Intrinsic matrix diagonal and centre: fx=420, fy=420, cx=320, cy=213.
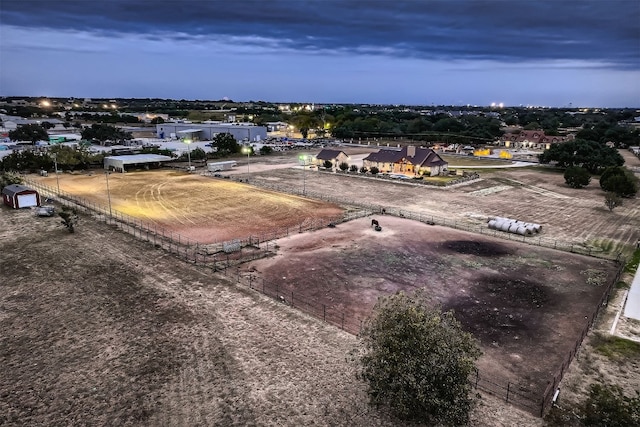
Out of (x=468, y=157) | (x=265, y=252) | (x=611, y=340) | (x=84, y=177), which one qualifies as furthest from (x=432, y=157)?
(x=84, y=177)

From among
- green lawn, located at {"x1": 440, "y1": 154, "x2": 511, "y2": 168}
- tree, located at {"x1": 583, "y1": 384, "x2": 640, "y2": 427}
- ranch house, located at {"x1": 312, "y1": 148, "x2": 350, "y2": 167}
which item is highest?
ranch house, located at {"x1": 312, "y1": 148, "x2": 350, "y2": 167}

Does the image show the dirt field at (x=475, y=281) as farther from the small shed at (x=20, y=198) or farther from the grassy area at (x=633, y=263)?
the small shed at (x=20, y=198)

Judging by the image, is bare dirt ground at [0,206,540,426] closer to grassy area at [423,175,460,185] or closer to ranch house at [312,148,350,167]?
grassy area at [423,175,460,185]

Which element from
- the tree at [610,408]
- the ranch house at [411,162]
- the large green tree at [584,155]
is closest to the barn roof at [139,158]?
the ranch house at [411,162]

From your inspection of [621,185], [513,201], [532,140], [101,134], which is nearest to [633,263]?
[513,201]

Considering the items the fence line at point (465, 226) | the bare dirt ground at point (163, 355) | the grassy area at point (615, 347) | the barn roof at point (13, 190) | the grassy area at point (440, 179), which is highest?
the barn roof at point (13, 190)

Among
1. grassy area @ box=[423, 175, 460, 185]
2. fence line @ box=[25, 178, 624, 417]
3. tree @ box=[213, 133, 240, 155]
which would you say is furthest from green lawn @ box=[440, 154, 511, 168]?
tree @ box=[213, 133, 240, 155]
